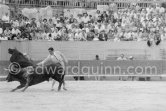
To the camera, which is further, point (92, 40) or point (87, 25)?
point (87, 25)

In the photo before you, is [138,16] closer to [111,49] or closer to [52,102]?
[111,49]

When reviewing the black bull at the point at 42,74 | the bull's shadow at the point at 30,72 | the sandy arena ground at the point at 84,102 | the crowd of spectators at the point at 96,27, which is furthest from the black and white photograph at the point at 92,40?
the sandy arena ground at the point at 84,102

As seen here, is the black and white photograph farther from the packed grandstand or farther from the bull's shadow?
the bull's shadow

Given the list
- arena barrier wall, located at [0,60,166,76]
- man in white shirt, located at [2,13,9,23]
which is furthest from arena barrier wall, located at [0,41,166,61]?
man in white shirt, located at [2,13,9,23]

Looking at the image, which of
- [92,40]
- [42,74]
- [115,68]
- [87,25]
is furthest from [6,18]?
[42,74]

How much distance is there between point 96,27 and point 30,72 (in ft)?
24.4

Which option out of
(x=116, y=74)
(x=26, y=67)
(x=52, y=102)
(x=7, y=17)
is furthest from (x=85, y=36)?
(x=52, y=102)

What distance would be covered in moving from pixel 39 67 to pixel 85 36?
6.85 metres

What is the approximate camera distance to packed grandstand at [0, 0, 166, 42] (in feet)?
72.5

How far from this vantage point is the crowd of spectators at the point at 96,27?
72.3ft

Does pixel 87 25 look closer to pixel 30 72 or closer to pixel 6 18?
pixel 6 18

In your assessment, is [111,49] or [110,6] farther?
[110,6]

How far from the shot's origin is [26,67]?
53.5 feet

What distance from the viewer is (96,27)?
22.9 meters
